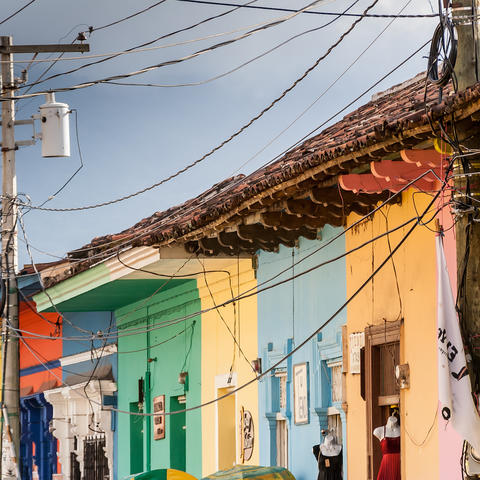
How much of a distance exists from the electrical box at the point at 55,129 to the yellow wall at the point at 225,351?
3.40 metres

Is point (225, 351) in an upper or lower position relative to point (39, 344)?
lower

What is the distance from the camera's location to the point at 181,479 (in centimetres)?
1287

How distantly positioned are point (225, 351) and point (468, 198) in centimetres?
753

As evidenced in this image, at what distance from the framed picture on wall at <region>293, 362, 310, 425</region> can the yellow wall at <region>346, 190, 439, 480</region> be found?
1.15 meters

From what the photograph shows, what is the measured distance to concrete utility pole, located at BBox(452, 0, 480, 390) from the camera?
23.9 ft

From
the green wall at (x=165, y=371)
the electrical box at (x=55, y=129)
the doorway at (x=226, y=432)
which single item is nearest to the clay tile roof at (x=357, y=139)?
the green wall at (x=165, y=371)

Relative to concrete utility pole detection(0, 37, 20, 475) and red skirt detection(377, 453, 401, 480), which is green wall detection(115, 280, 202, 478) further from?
red skirt detection(377, 453, 401, 480)

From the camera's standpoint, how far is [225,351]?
1462 centimetres

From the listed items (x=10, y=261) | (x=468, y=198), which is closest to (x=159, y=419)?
(x=10, y=261)

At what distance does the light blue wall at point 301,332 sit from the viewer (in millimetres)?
11883

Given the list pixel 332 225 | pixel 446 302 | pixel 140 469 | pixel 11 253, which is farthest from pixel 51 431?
pixel 446 302

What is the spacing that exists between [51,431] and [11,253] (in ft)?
19.9

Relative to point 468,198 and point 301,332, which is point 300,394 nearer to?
point 301,332

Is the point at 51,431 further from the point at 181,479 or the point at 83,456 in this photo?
the point at 181,479
